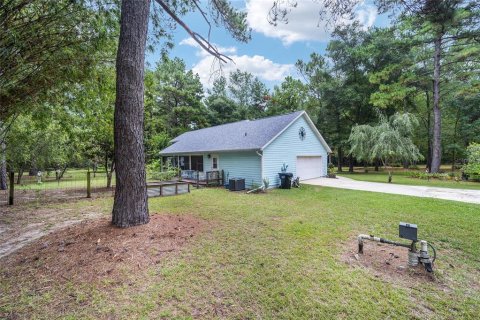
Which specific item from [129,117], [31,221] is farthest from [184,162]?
[129,117]

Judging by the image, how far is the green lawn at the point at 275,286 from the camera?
2.48 meters

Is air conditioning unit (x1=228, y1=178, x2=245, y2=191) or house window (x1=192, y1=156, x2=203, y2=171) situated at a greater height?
house window (x1=192, y1=156, x2=203, y2=171)

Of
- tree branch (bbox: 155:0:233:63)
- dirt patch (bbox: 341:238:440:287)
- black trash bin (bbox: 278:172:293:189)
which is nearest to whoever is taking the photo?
dirt patch (bbox: 341:238:440:287)

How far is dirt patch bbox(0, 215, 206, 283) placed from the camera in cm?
320

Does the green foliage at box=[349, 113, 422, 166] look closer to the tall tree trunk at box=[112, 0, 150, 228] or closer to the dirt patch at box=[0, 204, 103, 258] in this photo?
the tall tree trunk at box=[112, 0, 150, 228]

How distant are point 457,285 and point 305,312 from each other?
232 centimetres

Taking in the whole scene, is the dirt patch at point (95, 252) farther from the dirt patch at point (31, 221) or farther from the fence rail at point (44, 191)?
the fence rail at point (44, 191)

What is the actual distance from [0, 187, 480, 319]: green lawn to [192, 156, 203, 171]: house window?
1098cm

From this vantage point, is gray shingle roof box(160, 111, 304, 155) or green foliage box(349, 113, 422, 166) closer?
gray shingle roof box(160, 111, 304, 155)

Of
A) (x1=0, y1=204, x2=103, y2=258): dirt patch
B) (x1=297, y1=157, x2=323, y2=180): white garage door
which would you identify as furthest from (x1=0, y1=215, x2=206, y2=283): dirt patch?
(x1=297, y1=157, x2=323, y2=180): white garage door

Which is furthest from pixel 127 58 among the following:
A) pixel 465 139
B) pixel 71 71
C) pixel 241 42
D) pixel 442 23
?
pixel 465 139

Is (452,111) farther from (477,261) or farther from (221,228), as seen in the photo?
(221,228)

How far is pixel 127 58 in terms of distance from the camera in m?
4.27

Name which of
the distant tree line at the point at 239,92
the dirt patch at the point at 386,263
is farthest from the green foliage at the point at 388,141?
the dirt patch at the point at 386,263
